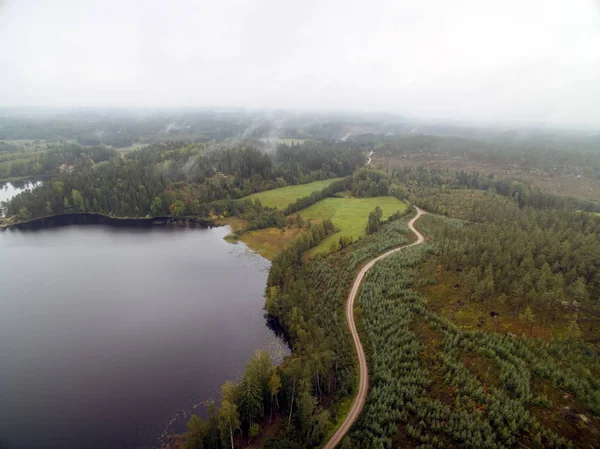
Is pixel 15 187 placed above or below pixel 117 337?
above

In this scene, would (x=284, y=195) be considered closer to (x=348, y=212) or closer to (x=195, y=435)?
(x=348, y=212)

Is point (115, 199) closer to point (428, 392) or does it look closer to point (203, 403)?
point (203, 403)

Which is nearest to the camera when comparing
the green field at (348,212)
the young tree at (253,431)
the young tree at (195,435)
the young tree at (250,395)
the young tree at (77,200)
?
the young tree at (195,435)

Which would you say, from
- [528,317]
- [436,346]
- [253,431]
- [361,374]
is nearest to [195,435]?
[253,431]

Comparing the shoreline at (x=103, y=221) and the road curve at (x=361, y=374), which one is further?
the shoreline at (x=103, y=221)

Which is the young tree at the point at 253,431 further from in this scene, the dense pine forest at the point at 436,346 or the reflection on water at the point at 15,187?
the reflection on water at the point at 15,187

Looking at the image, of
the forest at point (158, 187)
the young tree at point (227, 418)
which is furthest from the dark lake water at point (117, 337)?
the forest at point (158, 187)

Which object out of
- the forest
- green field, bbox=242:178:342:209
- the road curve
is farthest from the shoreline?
the road curve
